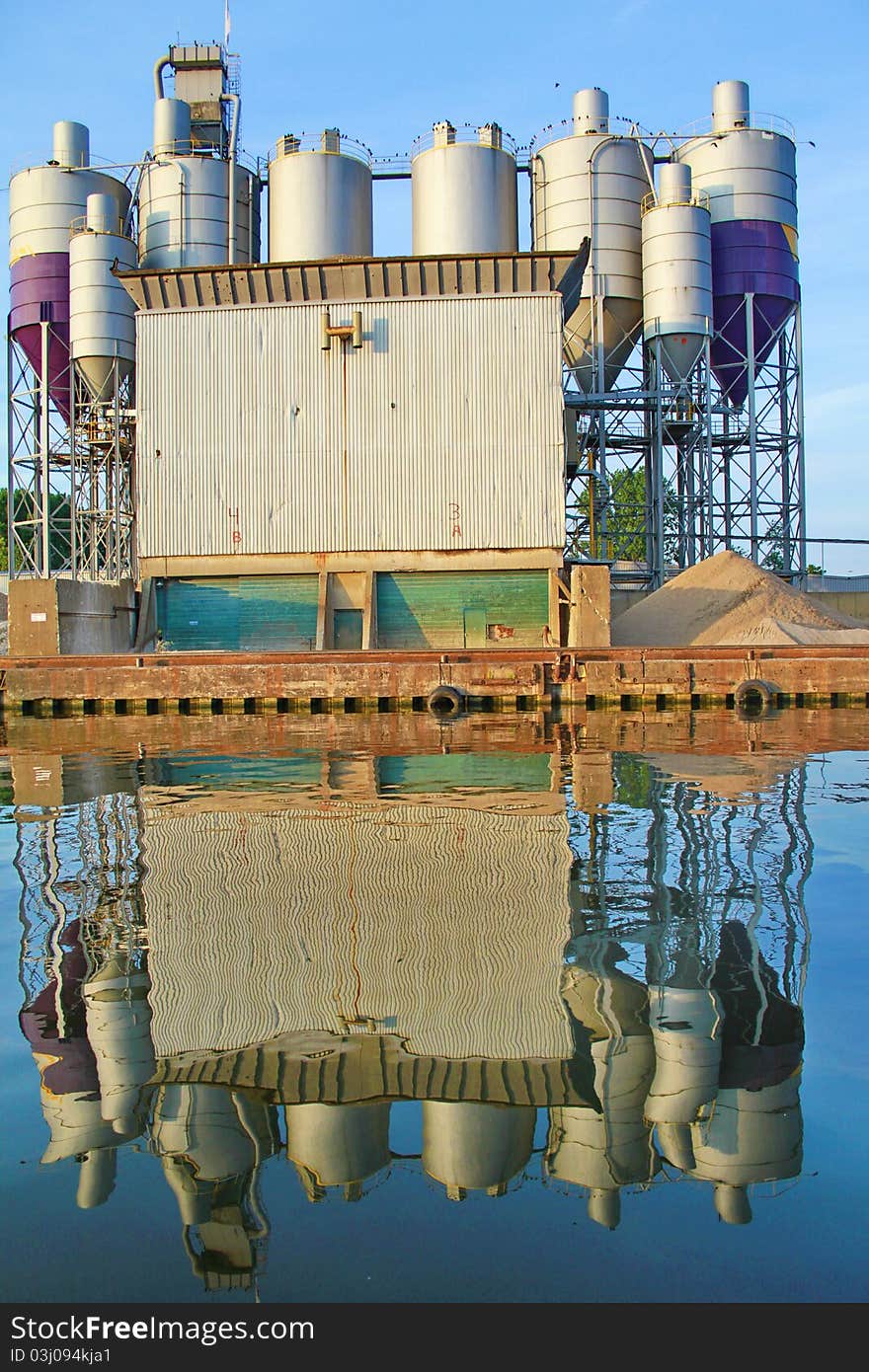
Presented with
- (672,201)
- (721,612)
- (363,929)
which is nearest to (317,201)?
(672,201)

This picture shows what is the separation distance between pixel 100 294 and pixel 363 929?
34.5 metres

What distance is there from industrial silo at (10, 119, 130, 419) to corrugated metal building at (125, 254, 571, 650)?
1157 centimetres

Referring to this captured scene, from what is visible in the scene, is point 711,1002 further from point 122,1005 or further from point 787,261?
point 787,261

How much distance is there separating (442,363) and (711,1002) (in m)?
25.8

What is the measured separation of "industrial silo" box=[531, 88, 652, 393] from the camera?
35.7m

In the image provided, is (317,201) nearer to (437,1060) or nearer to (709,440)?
(709,440)

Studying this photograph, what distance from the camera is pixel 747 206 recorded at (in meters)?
36.1

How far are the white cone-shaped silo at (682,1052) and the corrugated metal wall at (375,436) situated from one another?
79.1ft

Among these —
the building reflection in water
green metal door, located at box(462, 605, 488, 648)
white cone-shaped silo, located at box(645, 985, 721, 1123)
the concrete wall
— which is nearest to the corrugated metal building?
green metal door, located at box(462, 605, 488, 648)

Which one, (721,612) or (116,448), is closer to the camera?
(721,612)

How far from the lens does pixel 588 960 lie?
545cm
